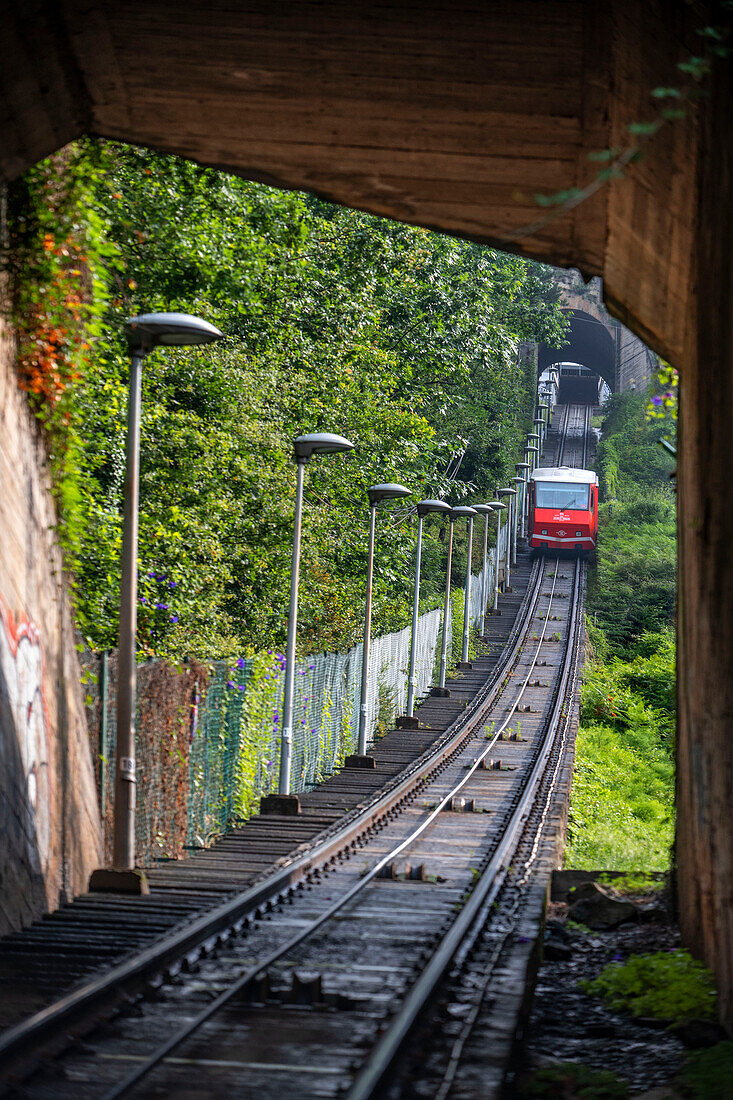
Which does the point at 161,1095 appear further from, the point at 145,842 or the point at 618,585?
the point at 618,585

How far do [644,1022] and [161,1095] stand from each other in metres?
4.14

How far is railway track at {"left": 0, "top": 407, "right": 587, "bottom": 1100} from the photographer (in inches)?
298

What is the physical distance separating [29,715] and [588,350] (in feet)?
346

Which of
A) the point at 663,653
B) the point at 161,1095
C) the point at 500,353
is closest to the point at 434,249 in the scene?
the point at 500,353

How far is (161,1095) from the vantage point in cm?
714

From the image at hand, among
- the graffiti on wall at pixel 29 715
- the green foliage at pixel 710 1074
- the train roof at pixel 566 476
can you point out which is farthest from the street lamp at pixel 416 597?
the train roof at pixel 566 476

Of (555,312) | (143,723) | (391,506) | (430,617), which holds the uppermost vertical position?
(555,312)

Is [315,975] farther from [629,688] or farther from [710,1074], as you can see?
[629,688]

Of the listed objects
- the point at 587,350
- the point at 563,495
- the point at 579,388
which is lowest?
the point at 563,495

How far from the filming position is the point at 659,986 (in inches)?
403

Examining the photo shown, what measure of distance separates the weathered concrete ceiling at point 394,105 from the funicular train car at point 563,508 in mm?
51761

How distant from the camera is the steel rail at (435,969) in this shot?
24.0 feet

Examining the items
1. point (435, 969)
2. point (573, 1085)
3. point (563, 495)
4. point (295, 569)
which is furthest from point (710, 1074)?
point (563, 495)

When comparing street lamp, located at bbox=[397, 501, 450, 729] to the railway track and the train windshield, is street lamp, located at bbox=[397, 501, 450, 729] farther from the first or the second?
the train windshield
